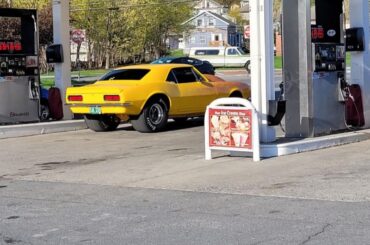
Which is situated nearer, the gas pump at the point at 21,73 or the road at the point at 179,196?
the road at the point at 179,196

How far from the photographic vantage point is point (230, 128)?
1138cm

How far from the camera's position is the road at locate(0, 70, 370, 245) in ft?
22.1

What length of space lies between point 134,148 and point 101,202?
5.16 meters

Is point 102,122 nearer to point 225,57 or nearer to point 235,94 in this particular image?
point 235,94

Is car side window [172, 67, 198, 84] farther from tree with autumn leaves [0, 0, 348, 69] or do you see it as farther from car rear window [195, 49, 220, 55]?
car rear window [195, 49, 220, 55]

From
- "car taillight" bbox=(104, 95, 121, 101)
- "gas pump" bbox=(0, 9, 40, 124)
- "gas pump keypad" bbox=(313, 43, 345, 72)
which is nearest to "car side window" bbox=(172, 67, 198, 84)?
"car taillight" bbox=(104, 95, 121, 101)

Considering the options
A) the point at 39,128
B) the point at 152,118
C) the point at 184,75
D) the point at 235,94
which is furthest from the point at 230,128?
the point at 39,128

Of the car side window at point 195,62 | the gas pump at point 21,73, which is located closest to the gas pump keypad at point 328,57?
the gas pump at point 21,73

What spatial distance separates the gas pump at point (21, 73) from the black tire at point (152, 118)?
10.8ft

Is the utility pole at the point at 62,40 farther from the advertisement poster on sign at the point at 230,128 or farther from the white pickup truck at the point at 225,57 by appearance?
the white pickup truck at the point at 225,57

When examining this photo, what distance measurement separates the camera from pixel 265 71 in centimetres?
1188

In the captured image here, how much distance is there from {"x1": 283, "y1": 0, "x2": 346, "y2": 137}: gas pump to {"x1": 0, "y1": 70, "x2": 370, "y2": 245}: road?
3.01 feet

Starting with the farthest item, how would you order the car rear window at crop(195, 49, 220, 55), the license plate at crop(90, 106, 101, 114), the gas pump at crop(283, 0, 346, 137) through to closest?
the car rear window at crop(195, 49, 220, 55) → the license plate at crop(90, 106, 101, 114) → the gas pump at crop(283, 0, 346, 137)

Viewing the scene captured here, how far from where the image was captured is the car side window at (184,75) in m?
16.8
